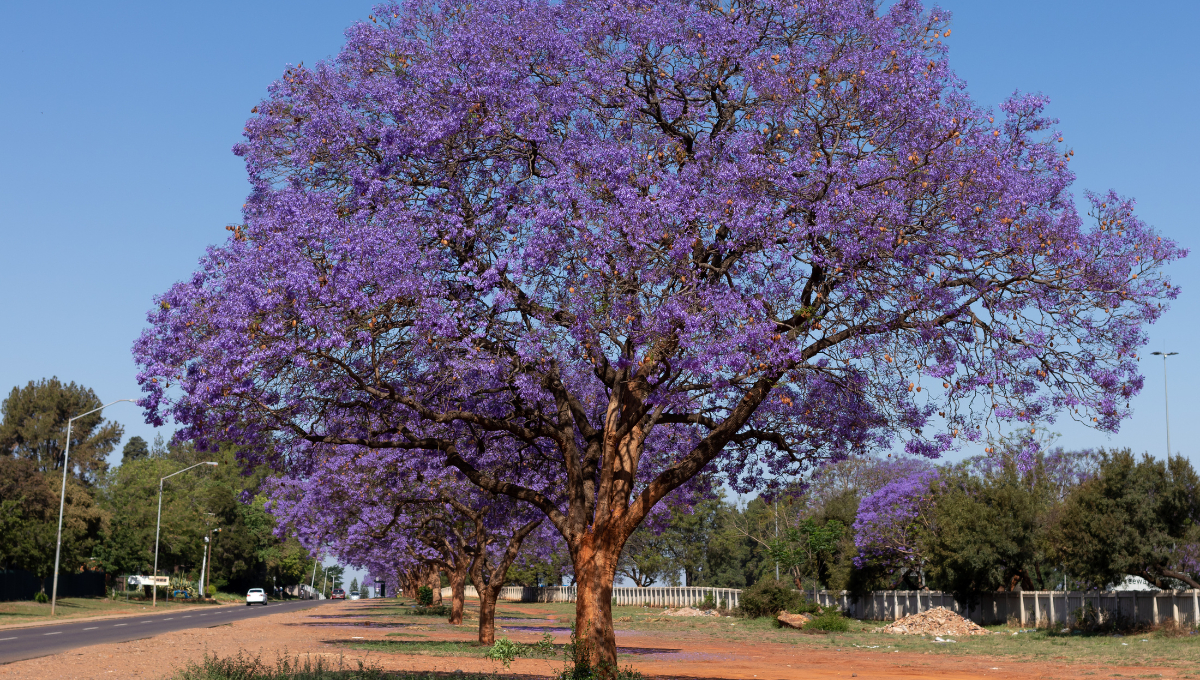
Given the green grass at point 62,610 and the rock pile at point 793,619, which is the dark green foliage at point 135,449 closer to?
the green grass at point 62,610

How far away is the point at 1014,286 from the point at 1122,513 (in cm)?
2230

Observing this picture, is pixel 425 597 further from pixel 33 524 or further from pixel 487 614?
pixel 487 614

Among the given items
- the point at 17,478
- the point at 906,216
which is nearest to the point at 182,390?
the point at 906,216

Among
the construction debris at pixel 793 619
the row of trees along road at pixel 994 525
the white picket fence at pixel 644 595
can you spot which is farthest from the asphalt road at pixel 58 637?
the white picket fence at pixel 644 595

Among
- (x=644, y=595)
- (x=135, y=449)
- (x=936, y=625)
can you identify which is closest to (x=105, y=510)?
(x=644, y=595)

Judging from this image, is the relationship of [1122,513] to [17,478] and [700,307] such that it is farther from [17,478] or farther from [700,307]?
[17,478]

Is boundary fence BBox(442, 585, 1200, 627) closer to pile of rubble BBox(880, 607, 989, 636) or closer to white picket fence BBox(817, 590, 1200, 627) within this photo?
white picket fence BBox(817, 590, 1200, 627)

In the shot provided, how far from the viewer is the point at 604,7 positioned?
15.8 metres

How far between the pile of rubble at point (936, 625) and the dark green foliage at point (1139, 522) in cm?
774

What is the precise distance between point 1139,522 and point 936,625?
12255mm

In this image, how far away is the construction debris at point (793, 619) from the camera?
48188 mm

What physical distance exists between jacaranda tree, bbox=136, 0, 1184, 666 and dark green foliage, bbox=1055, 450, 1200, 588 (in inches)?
806

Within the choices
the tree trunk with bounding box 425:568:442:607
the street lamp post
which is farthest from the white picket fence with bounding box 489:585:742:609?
the street lamp post

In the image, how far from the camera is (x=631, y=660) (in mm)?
Result: 25156
